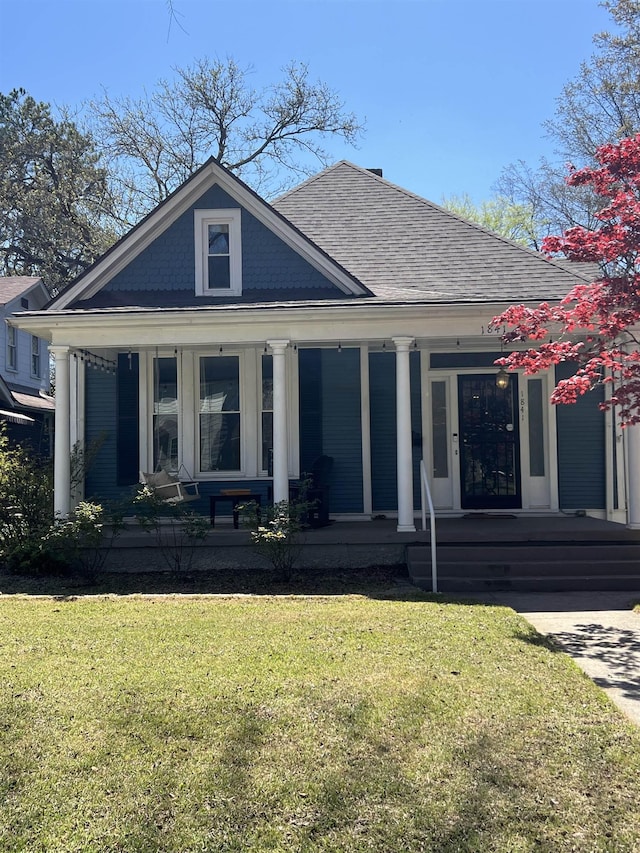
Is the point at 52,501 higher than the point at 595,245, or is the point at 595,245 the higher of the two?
the point at 595,245

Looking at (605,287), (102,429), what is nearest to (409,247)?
(605,287)

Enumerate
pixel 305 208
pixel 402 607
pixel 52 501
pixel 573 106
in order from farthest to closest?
pixel 573 106 → pixel 305 208 → pixel 52 501 → pixel 402 607

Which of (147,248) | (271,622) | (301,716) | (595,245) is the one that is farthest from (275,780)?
(147,248)

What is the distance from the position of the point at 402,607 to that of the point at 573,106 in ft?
73.9

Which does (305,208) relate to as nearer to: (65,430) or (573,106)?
(65,430)

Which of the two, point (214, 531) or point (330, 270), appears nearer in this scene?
point (214, 531)

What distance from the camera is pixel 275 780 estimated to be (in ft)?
10.7

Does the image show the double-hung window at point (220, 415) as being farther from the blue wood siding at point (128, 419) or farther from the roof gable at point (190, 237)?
the roof gable at point (190, 237)

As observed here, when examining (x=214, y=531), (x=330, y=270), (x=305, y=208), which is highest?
(x=305, y=208)

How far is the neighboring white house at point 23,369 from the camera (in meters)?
20.3

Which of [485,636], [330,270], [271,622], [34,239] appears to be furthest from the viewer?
[34,239]

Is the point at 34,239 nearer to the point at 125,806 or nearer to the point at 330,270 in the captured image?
the point at 330,270

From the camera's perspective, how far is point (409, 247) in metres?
11.1

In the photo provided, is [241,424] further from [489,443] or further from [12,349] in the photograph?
[12,349]
